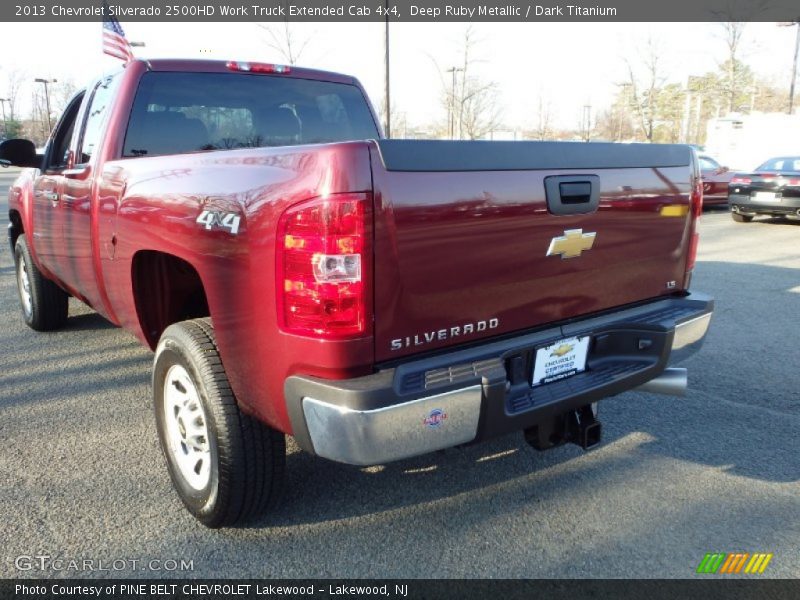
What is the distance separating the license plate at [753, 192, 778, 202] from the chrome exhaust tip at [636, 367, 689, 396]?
12.4 m

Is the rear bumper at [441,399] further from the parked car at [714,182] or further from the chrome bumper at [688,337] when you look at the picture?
the parked car at [714,182]

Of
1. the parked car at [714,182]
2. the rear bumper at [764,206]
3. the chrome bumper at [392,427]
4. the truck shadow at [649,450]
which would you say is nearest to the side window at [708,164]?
the parked car at [714,182]

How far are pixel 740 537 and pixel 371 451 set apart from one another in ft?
5.53

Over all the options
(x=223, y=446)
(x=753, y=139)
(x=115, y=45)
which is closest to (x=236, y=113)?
(x=223, y=446)

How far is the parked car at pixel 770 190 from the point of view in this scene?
13.1 metres

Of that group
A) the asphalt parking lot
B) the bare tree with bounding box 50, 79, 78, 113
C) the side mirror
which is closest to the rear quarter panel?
the asphalt parking lot

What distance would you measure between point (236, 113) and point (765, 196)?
12.9 meters

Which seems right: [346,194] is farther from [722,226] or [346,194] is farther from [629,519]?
[722,226]

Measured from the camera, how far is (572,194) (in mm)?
2504

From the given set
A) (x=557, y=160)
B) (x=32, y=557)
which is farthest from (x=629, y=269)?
(x=32, y=557)

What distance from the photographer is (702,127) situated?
5844 cm

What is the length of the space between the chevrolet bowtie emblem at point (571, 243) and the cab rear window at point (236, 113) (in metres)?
2.13

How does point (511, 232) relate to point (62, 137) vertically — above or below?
below

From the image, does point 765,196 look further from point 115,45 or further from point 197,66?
point 115,45
